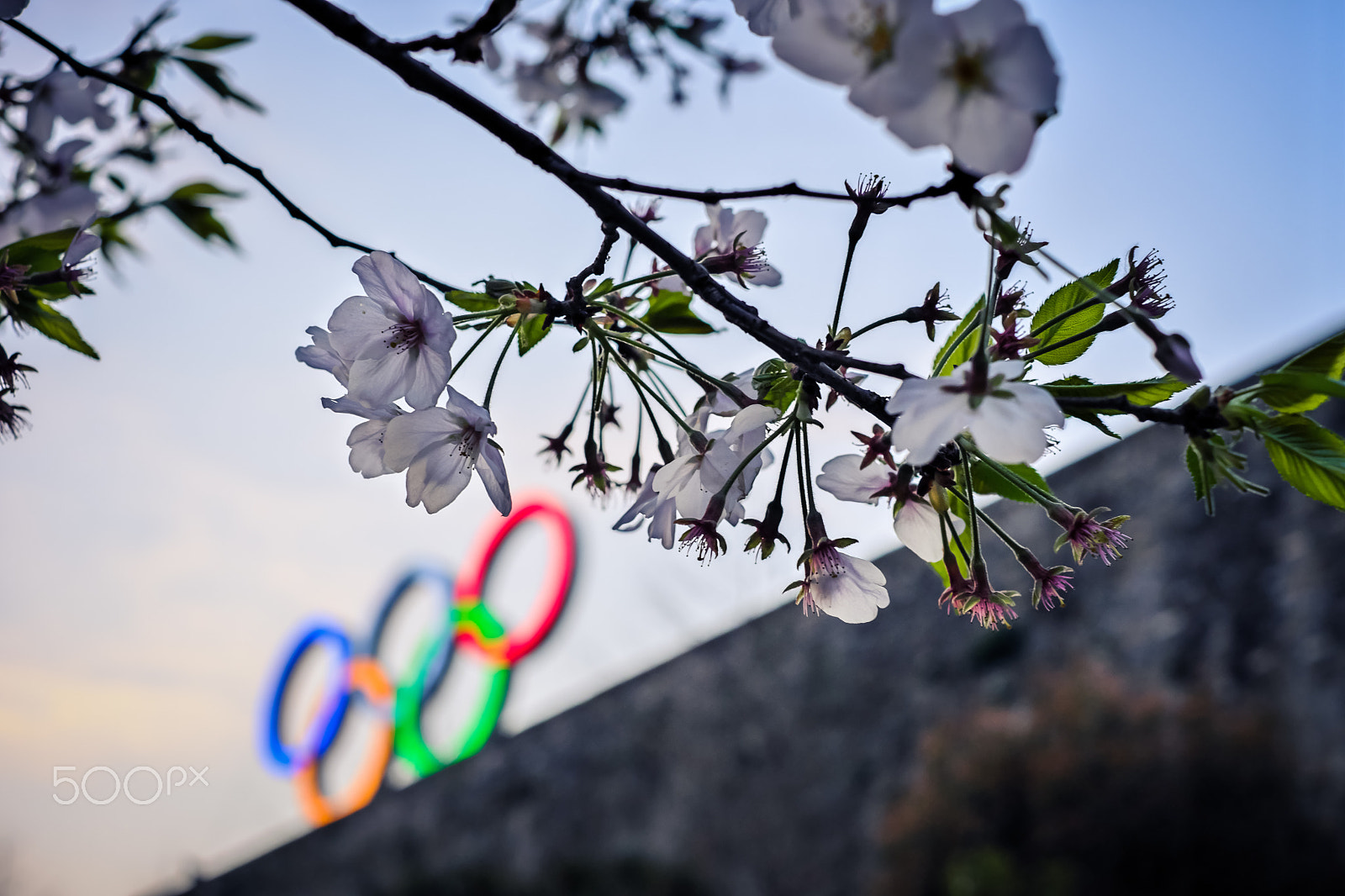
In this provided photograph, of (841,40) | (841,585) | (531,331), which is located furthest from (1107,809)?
(841,40)

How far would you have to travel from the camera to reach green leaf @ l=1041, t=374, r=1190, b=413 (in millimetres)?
453

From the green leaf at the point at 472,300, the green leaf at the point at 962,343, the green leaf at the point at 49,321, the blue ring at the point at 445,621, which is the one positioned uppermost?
the blue ring at the point at 445,621

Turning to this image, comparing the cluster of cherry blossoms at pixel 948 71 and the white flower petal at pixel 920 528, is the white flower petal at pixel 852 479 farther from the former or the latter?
the cluster of cherry blossoms at pixel 948 71

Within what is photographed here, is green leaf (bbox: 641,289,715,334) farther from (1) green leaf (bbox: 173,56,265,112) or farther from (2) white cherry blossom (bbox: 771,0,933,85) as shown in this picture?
(1) green leaf (bbox: 173,56,265,112)

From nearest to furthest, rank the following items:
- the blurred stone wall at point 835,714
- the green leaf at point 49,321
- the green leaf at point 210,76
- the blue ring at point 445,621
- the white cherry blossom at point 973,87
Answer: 1. the white cherry blossom at point 973,87
2. the green leaf at point 49,321
3. the green leaf at point 210,76
4. the blurred stone wall at point 835,714
5. the blue ring at point 445,621

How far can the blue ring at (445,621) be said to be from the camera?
849 cm

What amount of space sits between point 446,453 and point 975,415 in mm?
345

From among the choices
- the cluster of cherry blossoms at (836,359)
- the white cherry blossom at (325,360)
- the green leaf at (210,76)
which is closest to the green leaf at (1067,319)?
the cluster of cherry blossoms at (836,359)

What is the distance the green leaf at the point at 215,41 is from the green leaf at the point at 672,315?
0.81 metres

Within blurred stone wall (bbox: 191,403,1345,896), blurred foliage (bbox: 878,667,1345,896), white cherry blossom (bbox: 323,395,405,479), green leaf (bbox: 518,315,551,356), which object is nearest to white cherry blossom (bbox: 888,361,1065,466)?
green leaf (bbox: 518,315,551,356)

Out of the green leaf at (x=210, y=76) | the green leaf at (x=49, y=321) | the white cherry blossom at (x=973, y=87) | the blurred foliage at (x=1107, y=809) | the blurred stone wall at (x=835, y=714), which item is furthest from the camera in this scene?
the blurred stone wall at (x=835, y=714)

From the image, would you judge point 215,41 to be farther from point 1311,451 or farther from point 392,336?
point 1311,451

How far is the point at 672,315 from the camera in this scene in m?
0.62

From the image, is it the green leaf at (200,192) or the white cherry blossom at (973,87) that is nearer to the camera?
the white cherry blossom at (973,87)
